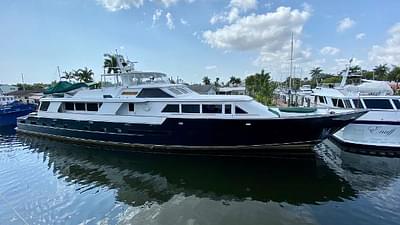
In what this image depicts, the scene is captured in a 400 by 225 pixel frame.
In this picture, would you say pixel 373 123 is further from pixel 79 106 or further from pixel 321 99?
pixel 79 106

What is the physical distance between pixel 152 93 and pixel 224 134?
420 centimetres

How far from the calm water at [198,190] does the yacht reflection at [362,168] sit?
3cm

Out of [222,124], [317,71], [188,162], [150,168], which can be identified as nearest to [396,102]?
[222,124]

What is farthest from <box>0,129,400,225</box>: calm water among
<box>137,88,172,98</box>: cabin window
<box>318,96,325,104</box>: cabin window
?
<box>318,96,325,104</box>: cabin window

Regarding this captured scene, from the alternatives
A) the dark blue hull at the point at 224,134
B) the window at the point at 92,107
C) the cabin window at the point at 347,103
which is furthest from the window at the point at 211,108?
the cabin window at the point at 347,103

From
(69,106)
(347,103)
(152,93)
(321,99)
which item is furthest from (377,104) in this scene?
(69,106)

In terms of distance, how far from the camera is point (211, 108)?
38.8 ft

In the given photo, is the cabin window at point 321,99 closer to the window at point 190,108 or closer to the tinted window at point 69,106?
the window at point 190,108

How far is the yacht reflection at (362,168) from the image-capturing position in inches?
342

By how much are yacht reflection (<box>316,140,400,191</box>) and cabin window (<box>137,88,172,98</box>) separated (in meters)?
7.86

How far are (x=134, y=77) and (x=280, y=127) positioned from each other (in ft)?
27.4

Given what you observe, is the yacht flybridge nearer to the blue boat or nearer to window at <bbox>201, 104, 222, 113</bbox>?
window at <bbox>201, 104, 222, 113</bbox>

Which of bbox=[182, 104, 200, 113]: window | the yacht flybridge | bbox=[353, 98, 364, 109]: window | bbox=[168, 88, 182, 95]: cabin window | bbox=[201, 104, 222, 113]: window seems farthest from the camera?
bbox=[353, 98, 364, 109]: window

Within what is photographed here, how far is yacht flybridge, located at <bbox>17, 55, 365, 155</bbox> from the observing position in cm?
1115
